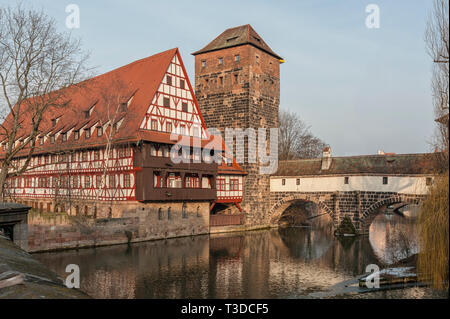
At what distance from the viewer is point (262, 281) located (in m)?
16.5

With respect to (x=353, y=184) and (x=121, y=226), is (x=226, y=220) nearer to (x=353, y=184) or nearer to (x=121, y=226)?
(x=353, y=184)

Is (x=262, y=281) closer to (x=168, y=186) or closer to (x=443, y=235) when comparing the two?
(x=443, y=235)

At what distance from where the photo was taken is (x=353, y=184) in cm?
3234

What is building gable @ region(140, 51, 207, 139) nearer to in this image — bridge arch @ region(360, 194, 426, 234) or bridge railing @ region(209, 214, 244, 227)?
bridge railing @ region(209, 214, 244, 227)

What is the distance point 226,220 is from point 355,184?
10.6m

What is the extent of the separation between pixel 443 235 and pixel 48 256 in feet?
59.3

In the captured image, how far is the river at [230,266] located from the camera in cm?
1432

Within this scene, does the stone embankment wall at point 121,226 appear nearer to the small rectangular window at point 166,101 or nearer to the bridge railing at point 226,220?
the bridge railing at point 226,220

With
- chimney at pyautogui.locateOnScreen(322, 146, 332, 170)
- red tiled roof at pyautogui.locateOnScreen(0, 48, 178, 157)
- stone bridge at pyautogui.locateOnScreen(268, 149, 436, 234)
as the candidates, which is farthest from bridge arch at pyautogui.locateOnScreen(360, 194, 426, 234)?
red tiled roof at pyautogui.locateOnScreen(0, 48, 178, 157)

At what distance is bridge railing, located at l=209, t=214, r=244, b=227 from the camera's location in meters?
32.8

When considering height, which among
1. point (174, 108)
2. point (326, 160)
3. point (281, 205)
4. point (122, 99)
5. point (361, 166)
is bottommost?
point (281, 205)

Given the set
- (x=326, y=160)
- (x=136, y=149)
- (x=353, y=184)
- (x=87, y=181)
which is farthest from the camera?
(x=326, y=160)

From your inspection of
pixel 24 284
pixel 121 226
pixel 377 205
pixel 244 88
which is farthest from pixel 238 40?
pixel 24 284

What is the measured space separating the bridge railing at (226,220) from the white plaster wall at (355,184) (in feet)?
14.9
